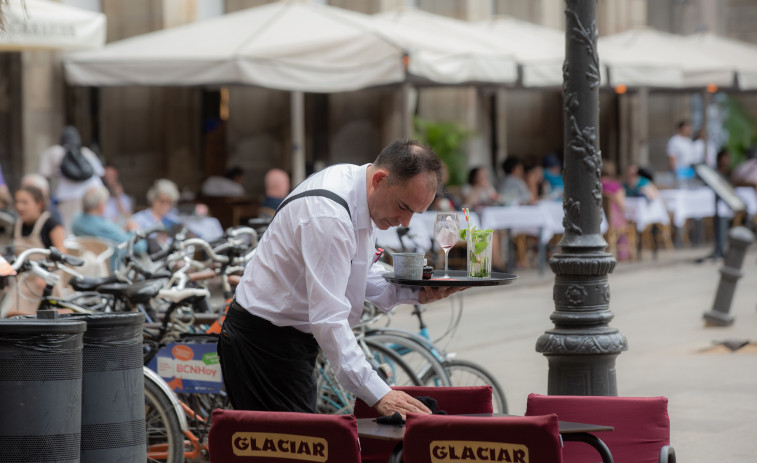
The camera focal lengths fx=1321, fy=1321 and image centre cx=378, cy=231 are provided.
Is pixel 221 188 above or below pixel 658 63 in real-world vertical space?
below

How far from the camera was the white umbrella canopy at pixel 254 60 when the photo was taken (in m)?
14.8

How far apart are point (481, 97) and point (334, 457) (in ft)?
76.6

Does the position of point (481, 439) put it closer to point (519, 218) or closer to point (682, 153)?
point (519, 218)

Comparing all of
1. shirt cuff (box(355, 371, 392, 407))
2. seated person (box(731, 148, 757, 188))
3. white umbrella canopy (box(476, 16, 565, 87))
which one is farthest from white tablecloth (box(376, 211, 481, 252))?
seated person (box(731, 148, 757, 188))

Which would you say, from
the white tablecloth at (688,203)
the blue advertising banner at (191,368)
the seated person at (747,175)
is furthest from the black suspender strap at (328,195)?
the seated person at (747,175)

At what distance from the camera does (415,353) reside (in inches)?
292

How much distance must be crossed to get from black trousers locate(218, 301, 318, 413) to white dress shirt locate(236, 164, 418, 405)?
2.7 inches

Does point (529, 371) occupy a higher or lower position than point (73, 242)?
lower

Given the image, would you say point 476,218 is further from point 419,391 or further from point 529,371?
point 419,391

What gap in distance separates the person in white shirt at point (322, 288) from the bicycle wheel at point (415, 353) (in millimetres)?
2367

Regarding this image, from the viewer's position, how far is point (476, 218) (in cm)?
1714

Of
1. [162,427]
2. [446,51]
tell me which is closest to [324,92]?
[446,51]

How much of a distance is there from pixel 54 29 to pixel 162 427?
8.10m

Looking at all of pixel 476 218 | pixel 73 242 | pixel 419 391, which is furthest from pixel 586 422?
pixel 476 218
